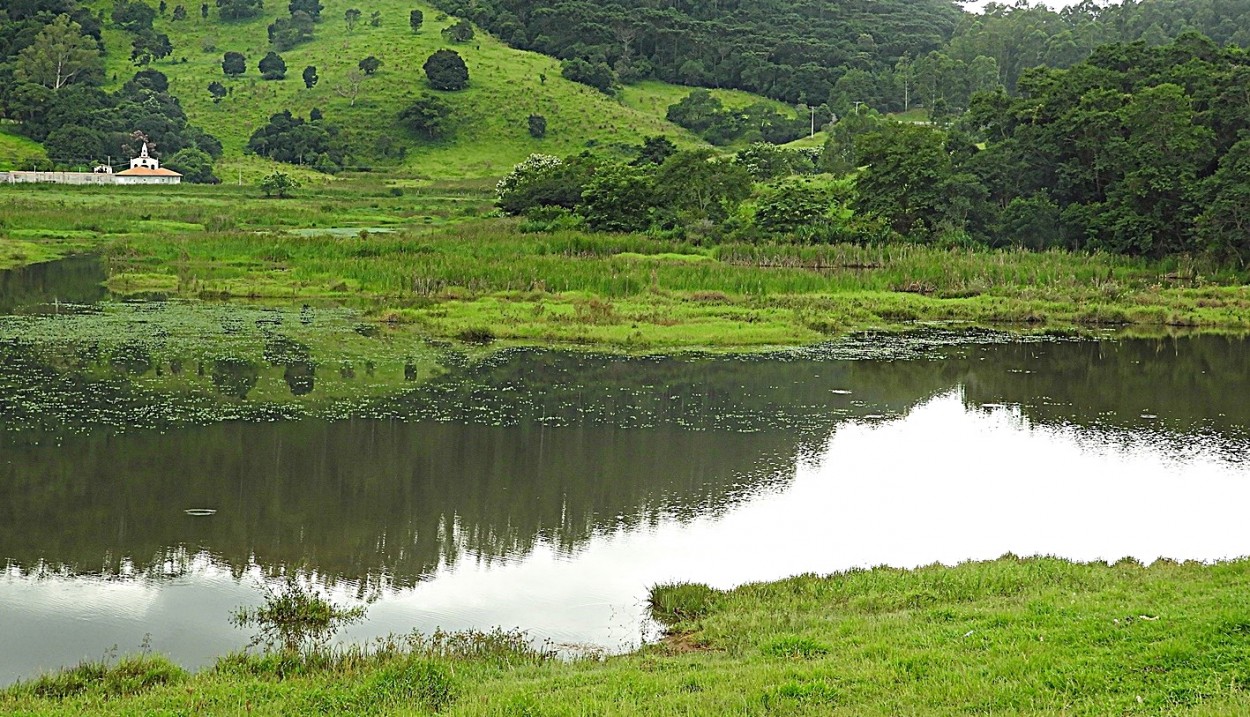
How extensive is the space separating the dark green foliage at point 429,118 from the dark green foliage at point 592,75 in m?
21.0

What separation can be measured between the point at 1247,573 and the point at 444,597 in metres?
8.41

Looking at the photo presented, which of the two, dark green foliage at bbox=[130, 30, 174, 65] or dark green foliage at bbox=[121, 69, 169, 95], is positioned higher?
dark green foliage at bbox=[130, 30, 174, 65]

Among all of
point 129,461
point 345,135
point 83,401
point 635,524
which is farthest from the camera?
point 345,135

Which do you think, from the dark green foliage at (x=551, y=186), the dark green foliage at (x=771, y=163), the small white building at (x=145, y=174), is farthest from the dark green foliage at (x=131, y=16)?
the dark green foliage at (x=551, y=186)

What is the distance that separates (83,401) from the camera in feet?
73.6

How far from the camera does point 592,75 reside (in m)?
139

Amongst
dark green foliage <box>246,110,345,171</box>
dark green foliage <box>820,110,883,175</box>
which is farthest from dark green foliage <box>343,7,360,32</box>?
dark green foliage <box>820,110,883,175</box>

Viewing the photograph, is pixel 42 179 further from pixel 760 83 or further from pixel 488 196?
pixel 760 83

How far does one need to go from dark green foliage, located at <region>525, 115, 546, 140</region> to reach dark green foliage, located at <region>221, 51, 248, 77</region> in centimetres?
4360

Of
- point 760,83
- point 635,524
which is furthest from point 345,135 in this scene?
point 635,524

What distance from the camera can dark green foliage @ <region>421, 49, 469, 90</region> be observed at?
13112 cm

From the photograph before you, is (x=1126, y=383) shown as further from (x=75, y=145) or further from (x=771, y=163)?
(x=75, y=145)

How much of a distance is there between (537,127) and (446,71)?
1695 cm

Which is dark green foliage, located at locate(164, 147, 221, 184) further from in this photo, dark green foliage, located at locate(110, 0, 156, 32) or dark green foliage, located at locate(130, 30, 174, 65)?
dark green foliage, located at locate(110, 0, 156, 32)
